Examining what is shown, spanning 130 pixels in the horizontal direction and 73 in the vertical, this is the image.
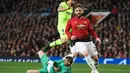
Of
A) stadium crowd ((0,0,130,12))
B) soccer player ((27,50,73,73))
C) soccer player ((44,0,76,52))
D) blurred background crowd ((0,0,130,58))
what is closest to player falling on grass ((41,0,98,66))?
soccer player ((44,0,76,52))

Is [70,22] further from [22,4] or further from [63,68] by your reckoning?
[22,4]

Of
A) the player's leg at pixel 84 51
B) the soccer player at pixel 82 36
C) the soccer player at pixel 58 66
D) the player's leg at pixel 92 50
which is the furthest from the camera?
the player's leg at pixel 92 50

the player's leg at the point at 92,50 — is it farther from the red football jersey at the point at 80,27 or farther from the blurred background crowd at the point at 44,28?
the blurred background crowd at the point at 44,28

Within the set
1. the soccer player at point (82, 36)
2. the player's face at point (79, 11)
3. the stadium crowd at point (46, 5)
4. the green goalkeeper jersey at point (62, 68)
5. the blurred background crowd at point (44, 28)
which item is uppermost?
the player's face at point (79, 11)

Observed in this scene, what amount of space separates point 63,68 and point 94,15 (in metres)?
22.0

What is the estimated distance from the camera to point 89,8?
35250mm

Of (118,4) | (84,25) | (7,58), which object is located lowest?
(7,58)

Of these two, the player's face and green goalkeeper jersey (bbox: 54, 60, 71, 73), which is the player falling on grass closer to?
the player's face

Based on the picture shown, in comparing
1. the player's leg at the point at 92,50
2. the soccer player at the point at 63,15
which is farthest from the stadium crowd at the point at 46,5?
the player's leg at the point at 92,50

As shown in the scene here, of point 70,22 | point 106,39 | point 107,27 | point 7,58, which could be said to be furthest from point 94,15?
point 70,22

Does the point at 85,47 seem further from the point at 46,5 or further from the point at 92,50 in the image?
the point at 46,5

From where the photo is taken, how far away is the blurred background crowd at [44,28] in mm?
29078

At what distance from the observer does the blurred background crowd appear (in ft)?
95.4

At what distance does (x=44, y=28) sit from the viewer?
33656mm
